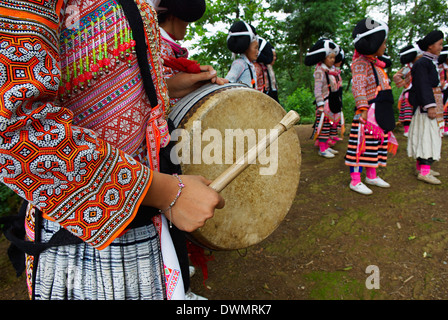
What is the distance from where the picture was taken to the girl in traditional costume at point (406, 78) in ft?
19.3

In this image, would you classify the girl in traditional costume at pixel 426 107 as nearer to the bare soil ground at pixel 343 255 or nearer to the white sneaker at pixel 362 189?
the bare soil ground at pixel 343 255

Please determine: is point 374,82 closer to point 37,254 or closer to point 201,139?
point 201,139

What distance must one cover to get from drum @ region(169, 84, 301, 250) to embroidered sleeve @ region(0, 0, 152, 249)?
37 centimetres

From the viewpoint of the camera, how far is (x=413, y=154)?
4383 mm

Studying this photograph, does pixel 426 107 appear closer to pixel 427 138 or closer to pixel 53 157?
pixel 427 138

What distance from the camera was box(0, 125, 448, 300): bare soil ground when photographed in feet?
7.55

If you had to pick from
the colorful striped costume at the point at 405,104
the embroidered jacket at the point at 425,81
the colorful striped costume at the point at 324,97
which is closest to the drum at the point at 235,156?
the embroidered jacket at the point at 425,81

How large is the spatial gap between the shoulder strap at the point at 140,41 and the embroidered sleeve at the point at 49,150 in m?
0.18

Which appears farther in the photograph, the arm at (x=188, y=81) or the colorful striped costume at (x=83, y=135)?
the arm at (x=188, y=81)

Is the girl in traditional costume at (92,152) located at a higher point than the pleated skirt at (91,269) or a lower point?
higher

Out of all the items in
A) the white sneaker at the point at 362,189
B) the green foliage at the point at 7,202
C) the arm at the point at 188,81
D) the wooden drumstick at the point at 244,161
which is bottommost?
the white sneaker at the point at 362,189

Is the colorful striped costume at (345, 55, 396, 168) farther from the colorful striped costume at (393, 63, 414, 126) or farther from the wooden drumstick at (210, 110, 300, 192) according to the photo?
the colorful striped costume at (393, 63, 414, 126)


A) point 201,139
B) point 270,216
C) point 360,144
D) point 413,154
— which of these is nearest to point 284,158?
point 270,216
